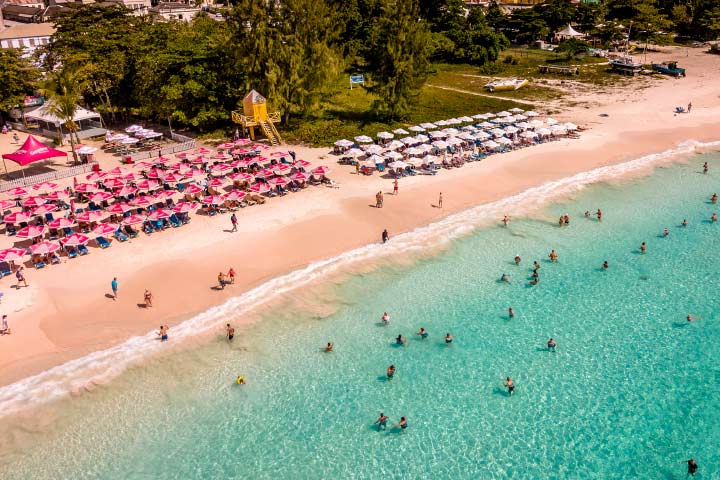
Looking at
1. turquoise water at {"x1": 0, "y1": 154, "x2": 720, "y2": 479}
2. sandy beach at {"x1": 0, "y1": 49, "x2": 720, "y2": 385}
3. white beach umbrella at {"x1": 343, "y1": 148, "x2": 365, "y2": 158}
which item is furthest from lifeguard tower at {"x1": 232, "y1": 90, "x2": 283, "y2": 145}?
turquoise water at {"x1": 0, "y1": 154, "x2": 720, "y2": 479}

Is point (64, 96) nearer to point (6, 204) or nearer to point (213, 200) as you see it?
point (6, 204)

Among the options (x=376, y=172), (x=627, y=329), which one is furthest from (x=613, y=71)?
(x=627, y=329)

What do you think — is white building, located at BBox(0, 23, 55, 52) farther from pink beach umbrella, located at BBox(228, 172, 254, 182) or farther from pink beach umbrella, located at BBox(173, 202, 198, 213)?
pink beach umbrella, located at BBox(173, 202, 198, 213)

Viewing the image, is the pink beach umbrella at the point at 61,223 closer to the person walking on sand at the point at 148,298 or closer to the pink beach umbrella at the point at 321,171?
the person walking on sand at the point at 148,298

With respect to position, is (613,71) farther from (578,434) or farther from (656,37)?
(578,434)

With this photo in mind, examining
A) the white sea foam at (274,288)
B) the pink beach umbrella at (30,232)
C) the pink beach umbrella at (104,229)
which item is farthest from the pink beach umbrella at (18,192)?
the white sea foam at (274,288)

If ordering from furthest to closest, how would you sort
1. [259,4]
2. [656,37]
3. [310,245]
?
[656,37] → [259,4] → [310,245]
